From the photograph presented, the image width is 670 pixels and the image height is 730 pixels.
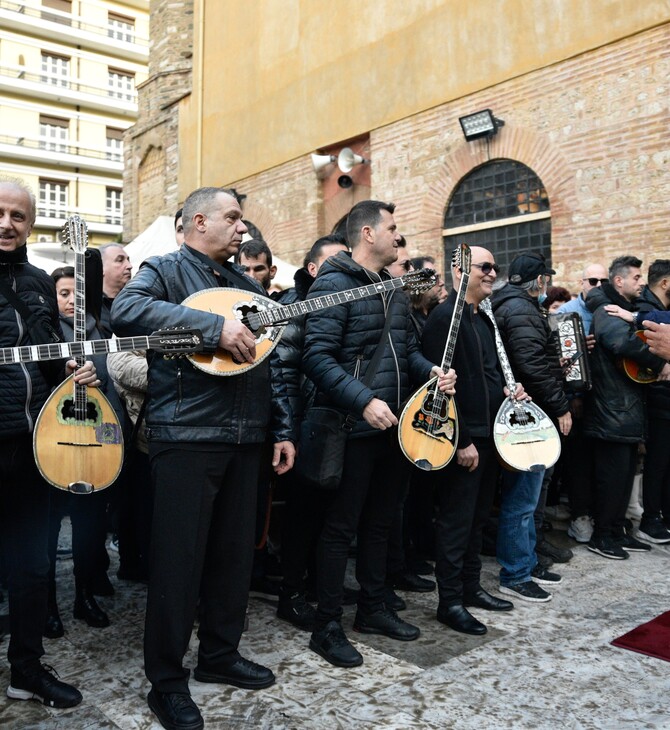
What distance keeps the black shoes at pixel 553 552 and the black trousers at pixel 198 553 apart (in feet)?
9.43

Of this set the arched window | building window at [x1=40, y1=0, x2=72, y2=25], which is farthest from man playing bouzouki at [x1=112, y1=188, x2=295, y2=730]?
building window at [x1=40, y1=0, x2=72, y2=25]

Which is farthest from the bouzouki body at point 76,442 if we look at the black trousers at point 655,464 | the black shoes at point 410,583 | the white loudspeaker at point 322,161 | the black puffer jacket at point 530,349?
the white loudspeaker at point 322,161

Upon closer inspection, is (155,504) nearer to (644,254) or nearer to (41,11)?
(644,254)

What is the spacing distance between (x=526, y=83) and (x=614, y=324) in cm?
601

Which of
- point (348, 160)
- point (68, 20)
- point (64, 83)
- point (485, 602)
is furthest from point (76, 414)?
point (68, 20)

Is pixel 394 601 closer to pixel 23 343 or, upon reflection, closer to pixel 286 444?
pixel 286 444

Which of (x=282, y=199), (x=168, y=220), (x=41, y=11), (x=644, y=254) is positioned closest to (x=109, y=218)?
(x=41, y=11)

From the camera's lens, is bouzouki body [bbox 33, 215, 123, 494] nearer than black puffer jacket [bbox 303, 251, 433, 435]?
Yes

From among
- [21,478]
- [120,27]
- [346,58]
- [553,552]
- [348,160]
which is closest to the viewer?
[21,478]

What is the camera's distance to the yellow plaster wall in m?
9.88

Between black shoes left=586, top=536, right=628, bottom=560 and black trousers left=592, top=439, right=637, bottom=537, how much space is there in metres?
0.04

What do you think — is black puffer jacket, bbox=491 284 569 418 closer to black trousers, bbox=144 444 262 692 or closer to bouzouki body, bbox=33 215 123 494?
black trousers, bbox=144 444 262 692

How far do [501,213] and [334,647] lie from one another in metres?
8.70

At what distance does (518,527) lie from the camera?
445 cm
